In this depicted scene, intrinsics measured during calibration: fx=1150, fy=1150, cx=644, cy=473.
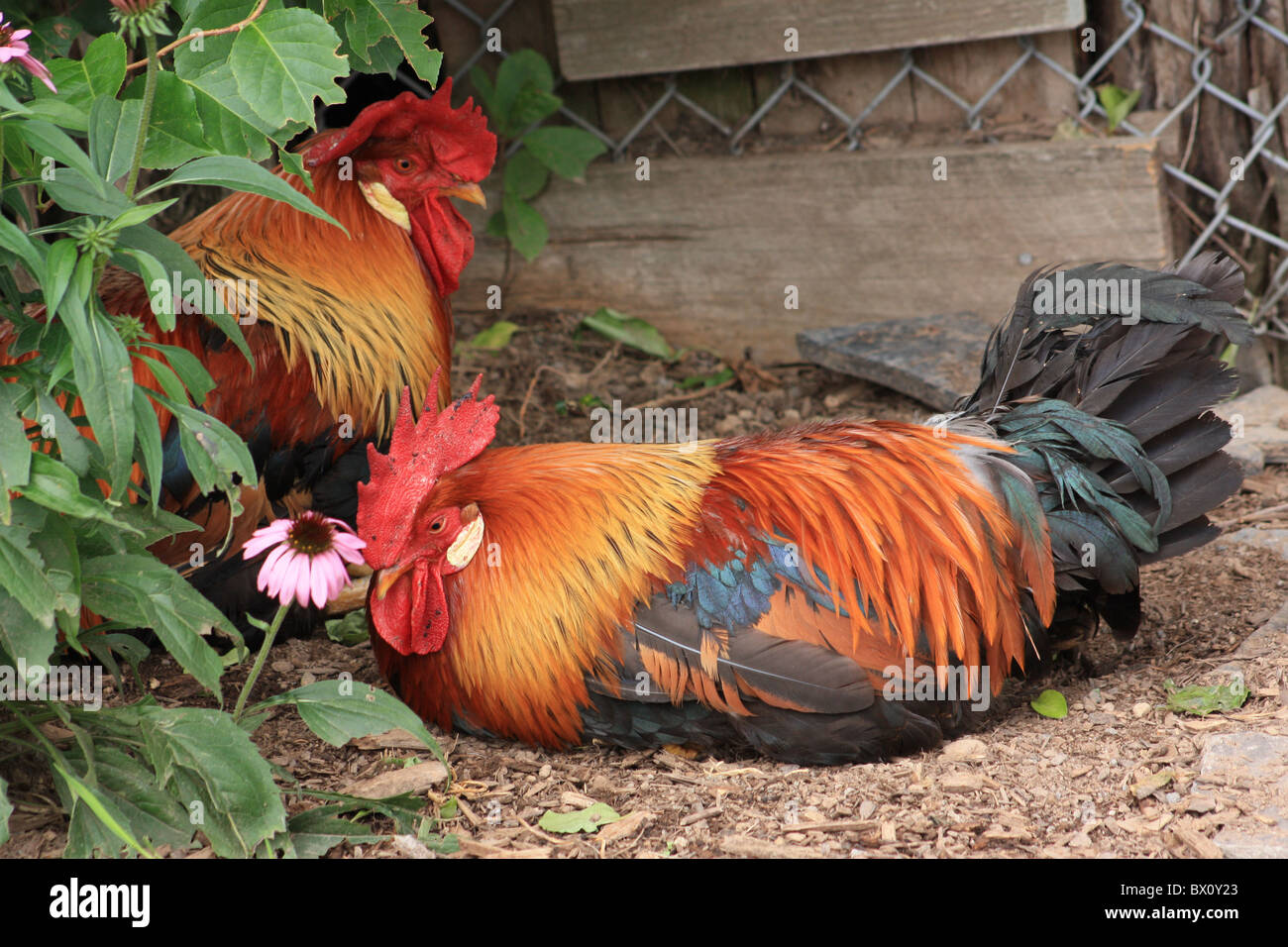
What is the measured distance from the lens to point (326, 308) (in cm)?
362

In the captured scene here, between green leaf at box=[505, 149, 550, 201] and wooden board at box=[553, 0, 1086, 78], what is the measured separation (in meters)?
0.45

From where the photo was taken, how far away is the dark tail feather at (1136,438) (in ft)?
10.2

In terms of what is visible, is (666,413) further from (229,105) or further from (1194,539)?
(229,105)

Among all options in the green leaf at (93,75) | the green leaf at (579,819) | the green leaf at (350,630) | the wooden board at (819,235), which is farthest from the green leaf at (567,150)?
the green leaf at (579,819)

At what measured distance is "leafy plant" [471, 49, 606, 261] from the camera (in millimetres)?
5484

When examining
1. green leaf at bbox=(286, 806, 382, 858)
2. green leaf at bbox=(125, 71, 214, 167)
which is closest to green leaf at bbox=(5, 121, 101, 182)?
green leaf at bbox=(125, 71, 214, 167)

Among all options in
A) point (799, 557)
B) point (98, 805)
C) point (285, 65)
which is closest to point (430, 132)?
point (285, 65)

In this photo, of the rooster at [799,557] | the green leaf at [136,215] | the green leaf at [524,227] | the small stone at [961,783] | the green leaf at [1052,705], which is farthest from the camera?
the green leaf at [524,227]

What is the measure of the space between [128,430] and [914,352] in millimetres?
3566

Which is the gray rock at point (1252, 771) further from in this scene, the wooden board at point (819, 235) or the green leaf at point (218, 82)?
the green leaf at point (218, 82)

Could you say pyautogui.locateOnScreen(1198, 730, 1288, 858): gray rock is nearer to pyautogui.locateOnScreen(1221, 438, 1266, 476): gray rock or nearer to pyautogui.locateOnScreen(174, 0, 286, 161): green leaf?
pyautogui.locateOnScreen(1221, 438, 1266, 476): gray rock

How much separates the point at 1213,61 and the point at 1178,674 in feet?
9.33

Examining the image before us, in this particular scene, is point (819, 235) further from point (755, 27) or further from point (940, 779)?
point (940, 779)

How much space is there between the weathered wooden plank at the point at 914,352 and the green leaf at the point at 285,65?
303 centimetres
